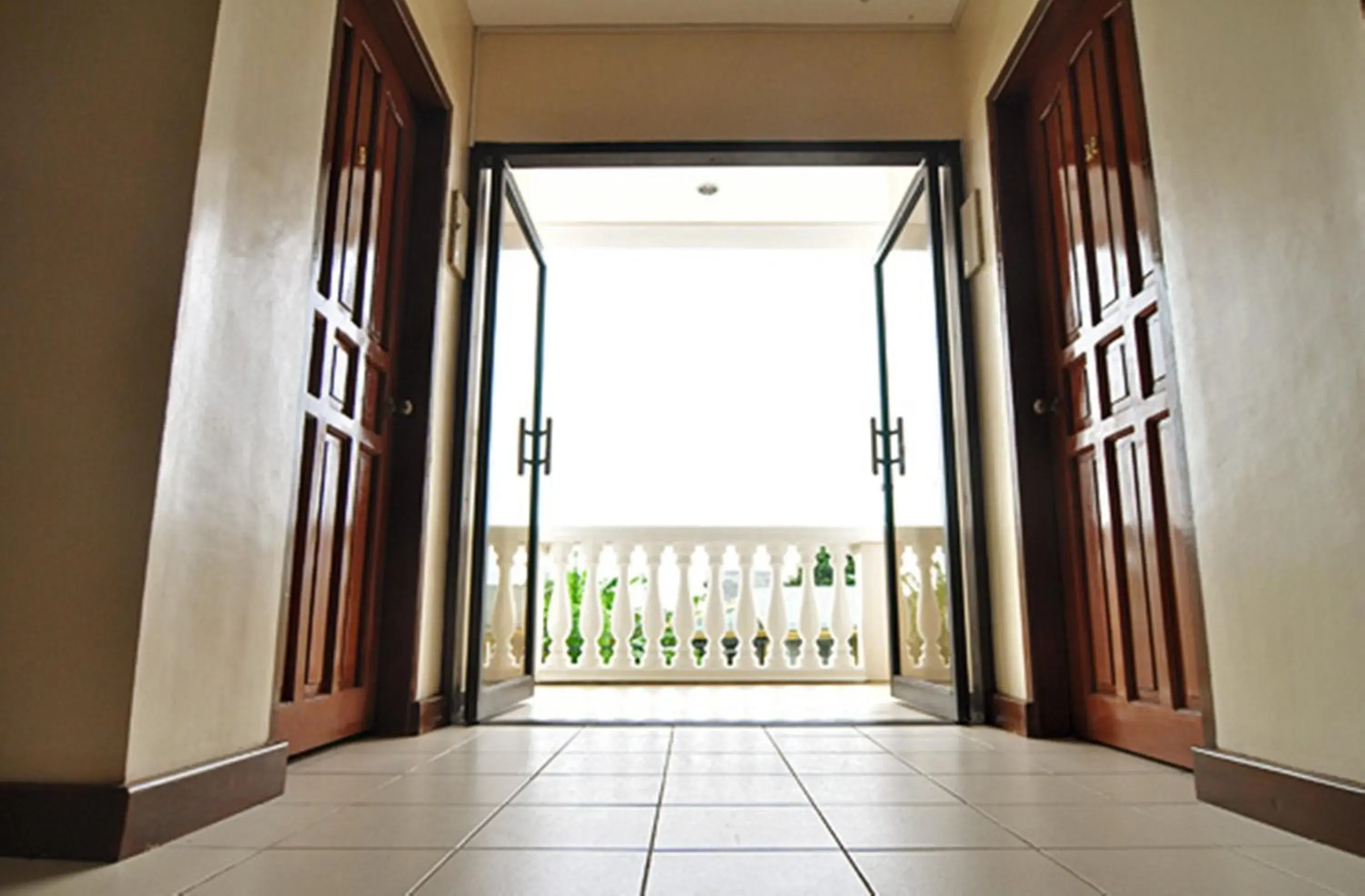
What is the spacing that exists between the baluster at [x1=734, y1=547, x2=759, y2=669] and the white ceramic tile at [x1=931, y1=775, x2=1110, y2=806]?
2663 mm

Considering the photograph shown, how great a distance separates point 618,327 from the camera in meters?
6.77

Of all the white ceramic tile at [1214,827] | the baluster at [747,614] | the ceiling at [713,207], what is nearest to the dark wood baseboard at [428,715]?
the white ceramic tile at [1214,827]

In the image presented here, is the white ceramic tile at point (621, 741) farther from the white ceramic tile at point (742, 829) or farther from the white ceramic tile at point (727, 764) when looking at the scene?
the white ceramic tile at point (742, 829)

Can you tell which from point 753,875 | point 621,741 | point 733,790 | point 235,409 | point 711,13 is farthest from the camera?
point 711,13

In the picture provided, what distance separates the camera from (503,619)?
3158 millimetres

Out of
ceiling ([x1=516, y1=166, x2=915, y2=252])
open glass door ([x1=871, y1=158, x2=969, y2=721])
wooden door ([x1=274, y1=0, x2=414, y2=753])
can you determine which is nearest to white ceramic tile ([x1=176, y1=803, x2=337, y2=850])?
wooden door ([x1=274, y1=0, x2=414, y2=753])

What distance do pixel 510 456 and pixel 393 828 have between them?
191cm

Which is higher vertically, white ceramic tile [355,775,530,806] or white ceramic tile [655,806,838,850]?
white ceramic tile [655,806,838,850]

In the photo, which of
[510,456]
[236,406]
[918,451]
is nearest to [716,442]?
[918,451]

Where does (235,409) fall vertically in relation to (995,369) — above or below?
below

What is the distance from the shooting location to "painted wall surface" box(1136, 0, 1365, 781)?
3.69 feet

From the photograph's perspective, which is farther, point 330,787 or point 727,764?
point 727,764

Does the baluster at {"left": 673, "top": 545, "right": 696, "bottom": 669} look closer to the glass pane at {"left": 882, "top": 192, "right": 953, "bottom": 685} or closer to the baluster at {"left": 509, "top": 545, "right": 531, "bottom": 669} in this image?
the baluster at {"left": 509, "top": 545, "right": 531, "bottom": 669}

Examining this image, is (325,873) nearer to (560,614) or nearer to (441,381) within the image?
(441,381)
